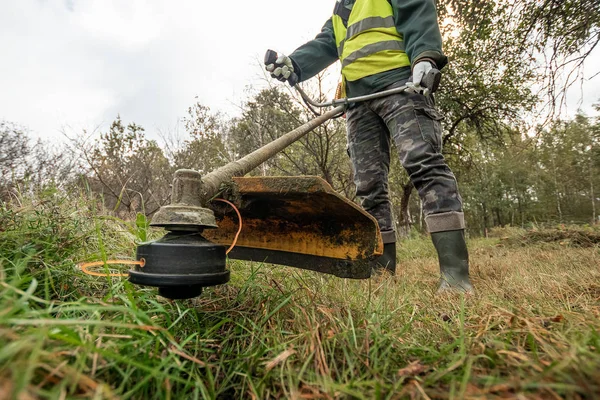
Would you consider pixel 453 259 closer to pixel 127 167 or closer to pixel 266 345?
pixel 266 345

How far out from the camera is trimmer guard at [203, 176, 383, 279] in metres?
1.21

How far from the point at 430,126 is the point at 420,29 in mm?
690

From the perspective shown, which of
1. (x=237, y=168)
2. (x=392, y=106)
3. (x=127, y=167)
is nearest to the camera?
(x=237, y=168)

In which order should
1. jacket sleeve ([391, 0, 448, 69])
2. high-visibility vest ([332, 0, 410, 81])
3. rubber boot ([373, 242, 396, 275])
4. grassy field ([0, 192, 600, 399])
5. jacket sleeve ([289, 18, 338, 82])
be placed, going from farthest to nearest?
jacket sleeve ([289, 18, 338, 82]) < rubber boot ([373, 242, 396, 275]) < high-visibility vest ([332, 0, 410, 81]) < jacket sleeve ([391, 0, 448, 69]) < grassy field ([0, 192, 600, 399])

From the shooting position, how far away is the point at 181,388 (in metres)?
0.65

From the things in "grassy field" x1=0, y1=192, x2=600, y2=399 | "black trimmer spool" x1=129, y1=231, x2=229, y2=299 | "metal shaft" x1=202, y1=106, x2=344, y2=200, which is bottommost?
"grassy field" x1=0, y1=192, x2=600, y2=399

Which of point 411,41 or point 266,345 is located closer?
point 266,345

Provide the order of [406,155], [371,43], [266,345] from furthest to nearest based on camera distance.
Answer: [371,43] < [406,155] < [266,345]

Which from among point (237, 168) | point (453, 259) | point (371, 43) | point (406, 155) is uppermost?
point (371, 43)

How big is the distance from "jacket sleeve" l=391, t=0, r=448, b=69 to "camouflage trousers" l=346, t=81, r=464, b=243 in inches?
9.9

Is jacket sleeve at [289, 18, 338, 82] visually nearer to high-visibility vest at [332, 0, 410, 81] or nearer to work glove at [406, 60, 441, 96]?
high-visibility vest at [332, 0, 410, 81]

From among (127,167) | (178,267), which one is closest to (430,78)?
(178,267)

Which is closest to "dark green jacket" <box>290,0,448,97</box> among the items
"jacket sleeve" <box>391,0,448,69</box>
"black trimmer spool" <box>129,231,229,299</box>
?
"jacket sleeve" <box>391,0,448,69</box>

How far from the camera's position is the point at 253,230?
1.69 m
